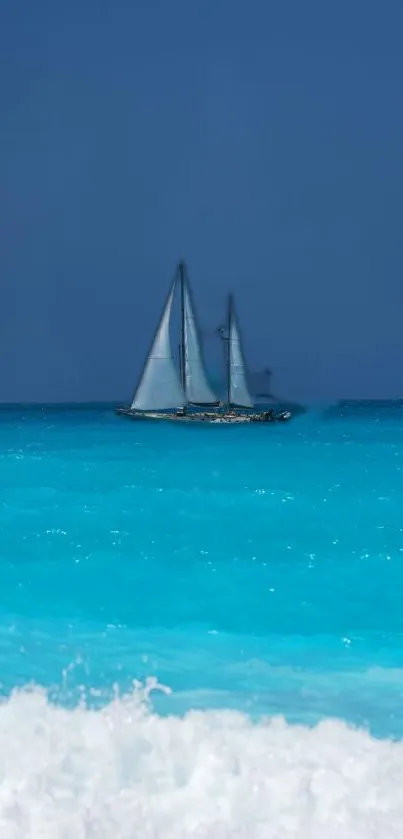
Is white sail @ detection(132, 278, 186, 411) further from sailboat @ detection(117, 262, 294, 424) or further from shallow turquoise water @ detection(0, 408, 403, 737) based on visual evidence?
shallow turquoise water @ detection(0, 408, 403, 737)

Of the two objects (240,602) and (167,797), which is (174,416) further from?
(167,797)

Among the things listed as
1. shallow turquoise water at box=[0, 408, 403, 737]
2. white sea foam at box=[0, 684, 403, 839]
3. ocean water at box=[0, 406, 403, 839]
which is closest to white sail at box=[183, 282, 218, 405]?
shallow turquoise water at box=[0, 408, 403, 737]

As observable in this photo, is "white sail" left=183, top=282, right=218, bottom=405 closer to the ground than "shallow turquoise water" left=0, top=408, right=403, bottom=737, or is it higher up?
higher up

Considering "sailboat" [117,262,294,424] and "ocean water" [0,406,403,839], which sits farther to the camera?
"sailboat" [117,262,294,424]

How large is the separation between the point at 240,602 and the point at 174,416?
3613 centimetres

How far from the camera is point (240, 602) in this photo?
41.2ft

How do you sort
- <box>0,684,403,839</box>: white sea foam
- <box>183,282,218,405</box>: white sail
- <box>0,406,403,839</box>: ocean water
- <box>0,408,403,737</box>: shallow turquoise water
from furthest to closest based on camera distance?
<box>183,282,218,405</box>: white sail, <box>0,408,403,737</box>: shallow turquoise water, <box>0,406,403,839</box>: ocean water, <box>0,684,403,839</box>: white sea foam

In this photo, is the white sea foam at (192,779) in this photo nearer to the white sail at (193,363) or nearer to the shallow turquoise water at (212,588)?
the shallow turquoise water at (212,588)

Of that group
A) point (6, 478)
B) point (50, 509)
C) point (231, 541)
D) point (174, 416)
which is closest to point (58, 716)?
point (231, 541)

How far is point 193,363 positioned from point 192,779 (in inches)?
1574

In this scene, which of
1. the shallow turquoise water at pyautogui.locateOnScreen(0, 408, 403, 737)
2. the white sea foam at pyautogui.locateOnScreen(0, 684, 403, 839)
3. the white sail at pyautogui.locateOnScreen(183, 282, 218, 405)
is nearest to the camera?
the white sea foam at pyautogui.locateOnScreen(0, 684, 403, 839)

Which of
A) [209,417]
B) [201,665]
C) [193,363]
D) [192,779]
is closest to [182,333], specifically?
[193,363]

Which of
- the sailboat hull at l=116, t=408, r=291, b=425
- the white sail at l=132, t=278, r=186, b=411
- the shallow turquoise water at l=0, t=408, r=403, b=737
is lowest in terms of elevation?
the shallow turquoise water at l=0, t=408, r=403, b=737

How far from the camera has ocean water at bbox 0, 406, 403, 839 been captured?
193 inches
